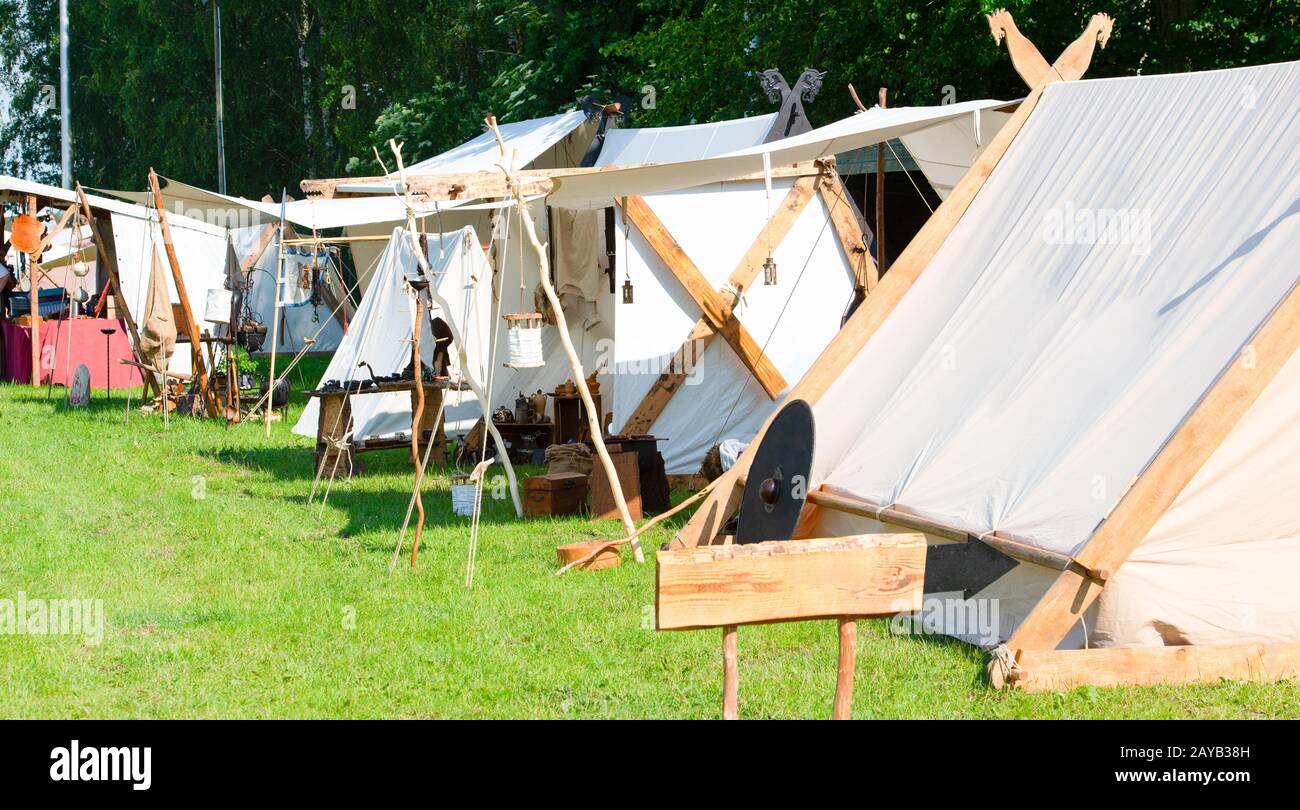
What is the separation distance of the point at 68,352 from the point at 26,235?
302 cm

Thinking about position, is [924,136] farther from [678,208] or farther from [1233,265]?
[1233,265]

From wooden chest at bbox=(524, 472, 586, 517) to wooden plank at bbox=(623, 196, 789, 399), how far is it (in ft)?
6.20

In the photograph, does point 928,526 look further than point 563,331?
Answer: No

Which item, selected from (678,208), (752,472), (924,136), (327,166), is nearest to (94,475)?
(678,208)

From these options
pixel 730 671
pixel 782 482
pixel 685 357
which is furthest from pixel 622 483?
pixel 730 671

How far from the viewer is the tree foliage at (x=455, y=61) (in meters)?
13.8

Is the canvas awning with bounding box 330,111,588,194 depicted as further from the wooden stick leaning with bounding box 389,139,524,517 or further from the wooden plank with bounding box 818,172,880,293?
the wooden stick leaning with bounding box 389,139,524,517

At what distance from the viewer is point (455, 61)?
24328 mm

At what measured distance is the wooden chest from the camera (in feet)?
27.9

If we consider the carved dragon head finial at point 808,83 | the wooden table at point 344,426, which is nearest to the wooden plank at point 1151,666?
the wooden table at point 344,426

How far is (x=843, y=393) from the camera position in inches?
269

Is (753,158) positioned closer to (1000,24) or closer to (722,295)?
(1000,24)
